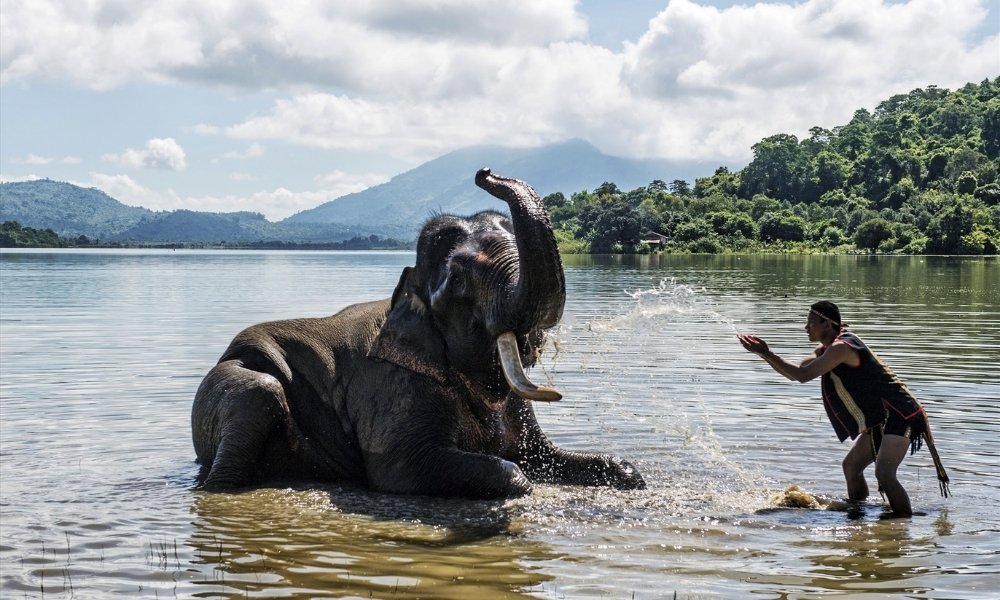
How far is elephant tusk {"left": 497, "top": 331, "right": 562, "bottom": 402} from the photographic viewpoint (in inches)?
290

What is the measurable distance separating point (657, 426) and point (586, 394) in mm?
2565

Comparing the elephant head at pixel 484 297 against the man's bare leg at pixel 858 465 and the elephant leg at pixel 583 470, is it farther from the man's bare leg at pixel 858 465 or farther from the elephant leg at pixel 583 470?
the man's bare leg at pixel 858 465

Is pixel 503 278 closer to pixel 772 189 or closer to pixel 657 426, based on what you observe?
pixel 657 426

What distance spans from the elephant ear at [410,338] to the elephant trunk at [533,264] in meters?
1.47

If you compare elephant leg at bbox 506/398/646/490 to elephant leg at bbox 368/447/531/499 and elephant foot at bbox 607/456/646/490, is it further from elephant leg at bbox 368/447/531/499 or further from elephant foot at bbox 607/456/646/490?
elephant leg at bbox 368/447/531/499

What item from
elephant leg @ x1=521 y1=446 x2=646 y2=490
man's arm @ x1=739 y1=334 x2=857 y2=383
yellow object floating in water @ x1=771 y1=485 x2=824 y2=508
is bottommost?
yellow object floating in water @ x1=771 y1=485 x2=824 y2=508

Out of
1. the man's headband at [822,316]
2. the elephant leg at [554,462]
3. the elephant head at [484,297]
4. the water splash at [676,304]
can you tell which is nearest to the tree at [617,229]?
the water splash at [676,304]

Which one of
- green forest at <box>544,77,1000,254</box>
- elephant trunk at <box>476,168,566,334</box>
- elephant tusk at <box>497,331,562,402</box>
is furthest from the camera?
green forest at <box>544,77,1000,254</box>

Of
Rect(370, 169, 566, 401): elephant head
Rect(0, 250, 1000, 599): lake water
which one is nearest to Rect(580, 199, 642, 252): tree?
Rect(0, 250, 1000, 599): lake water

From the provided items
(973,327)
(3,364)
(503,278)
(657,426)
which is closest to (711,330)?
(973,327)

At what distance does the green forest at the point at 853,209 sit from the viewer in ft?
420

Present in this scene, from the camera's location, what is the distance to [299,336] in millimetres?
10469

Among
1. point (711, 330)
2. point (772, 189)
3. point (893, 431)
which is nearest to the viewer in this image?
point (893, 431)

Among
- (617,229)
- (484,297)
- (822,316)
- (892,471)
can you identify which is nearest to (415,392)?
(484,297)
